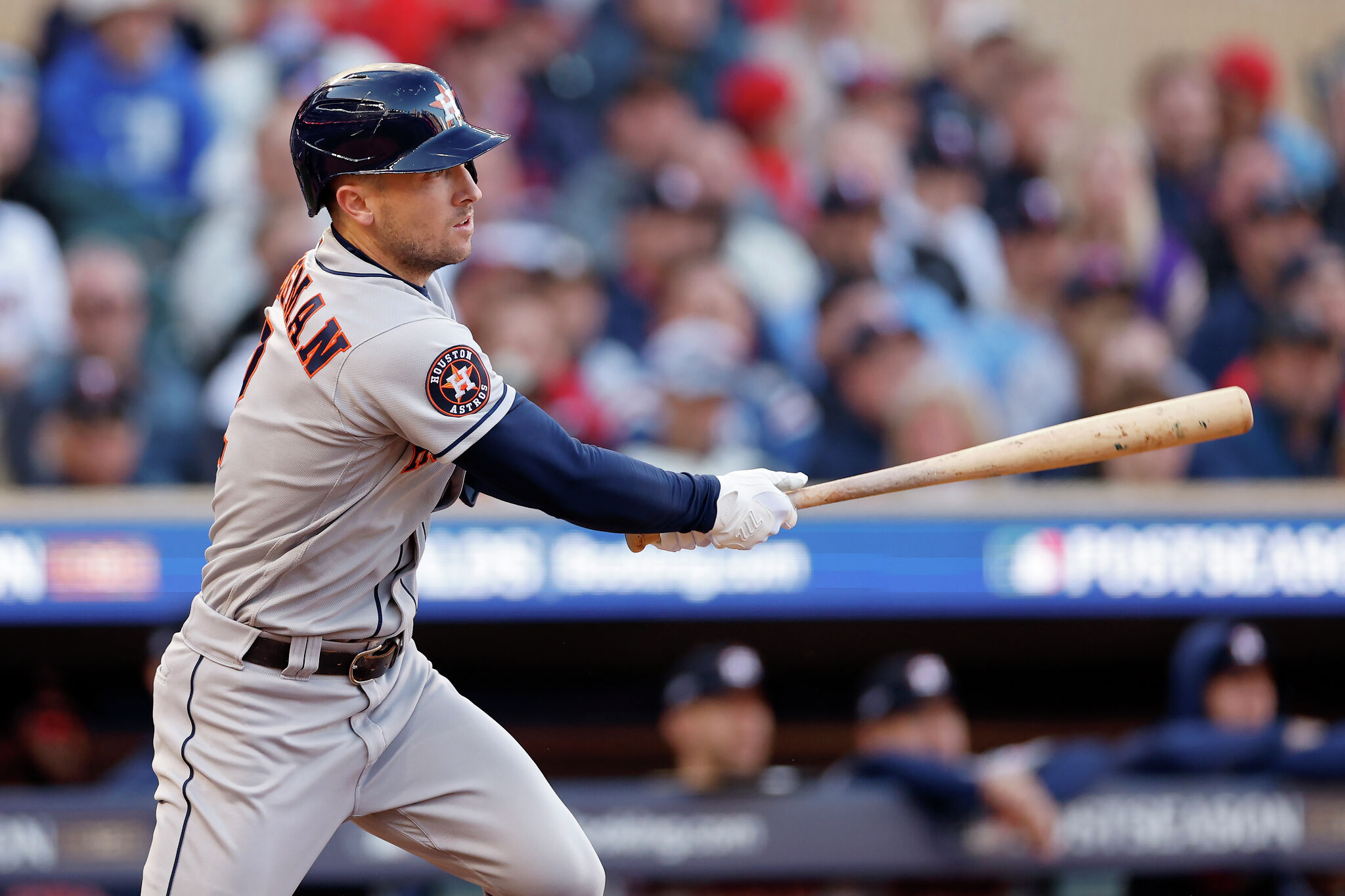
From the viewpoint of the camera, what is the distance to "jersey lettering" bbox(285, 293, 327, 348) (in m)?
1.83

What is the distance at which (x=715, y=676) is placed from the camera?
3729 mm

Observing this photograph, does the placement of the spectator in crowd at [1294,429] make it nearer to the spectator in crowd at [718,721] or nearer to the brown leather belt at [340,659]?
the spectator in crowd at [718,721]

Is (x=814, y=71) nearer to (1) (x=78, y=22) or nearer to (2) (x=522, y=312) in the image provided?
(2) (x=522, y=312)

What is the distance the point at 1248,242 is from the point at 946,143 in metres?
1.03

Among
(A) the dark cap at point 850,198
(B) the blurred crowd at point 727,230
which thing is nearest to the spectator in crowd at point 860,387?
(B) the blurred crowd at point 727,230

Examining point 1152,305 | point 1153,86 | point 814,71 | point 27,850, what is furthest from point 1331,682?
point 27,850

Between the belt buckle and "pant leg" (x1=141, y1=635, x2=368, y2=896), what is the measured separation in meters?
0.02

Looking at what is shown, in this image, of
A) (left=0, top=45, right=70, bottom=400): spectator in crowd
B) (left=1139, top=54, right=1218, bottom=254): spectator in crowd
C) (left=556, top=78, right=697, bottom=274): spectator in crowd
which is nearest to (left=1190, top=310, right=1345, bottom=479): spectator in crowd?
(left=1139, top=54, right=1218, bottom=254): spectator in crowd

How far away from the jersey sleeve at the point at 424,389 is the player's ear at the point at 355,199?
173mm

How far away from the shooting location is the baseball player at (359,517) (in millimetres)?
1780

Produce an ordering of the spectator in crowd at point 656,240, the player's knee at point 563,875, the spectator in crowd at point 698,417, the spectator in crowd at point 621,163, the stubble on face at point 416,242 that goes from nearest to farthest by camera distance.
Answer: the stubble on face at point 416,242, the player's knee at point 563,875, the spectator in crowd at point 698,417, the spectator in crowd at point 656,240, the spectator in crowd at point 621,163

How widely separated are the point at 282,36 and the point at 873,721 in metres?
2.87

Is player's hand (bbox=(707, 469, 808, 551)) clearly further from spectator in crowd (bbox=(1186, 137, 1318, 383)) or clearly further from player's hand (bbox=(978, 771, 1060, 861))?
spectator in crowd (bbox=(1186, 137, 1318, 383))

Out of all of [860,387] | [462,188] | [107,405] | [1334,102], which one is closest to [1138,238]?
[1334,102]
